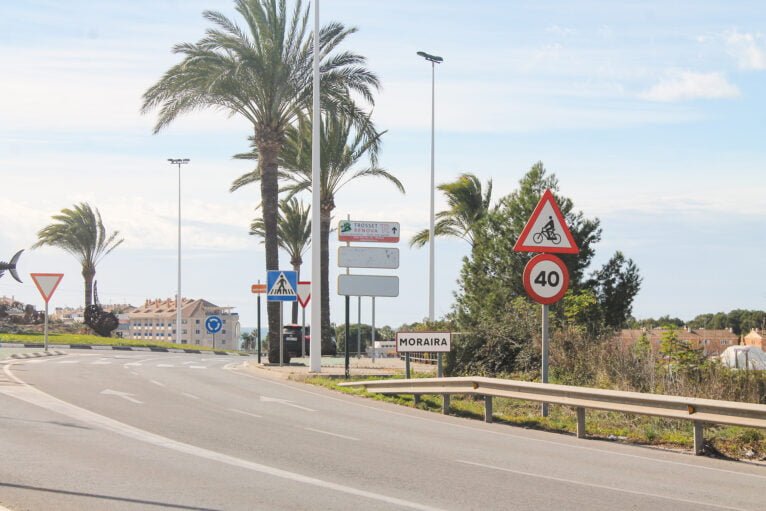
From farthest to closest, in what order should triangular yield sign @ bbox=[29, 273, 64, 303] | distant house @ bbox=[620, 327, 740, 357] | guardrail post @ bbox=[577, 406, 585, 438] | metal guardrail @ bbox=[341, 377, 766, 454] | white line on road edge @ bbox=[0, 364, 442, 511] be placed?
triangular yield sign @ bbox=[29, 273, 64, 303], distant house @ bbox=[620, 327, 740, 357], guardrail post @ bbox=[577, 406, 585, 438], metal guardrail @ bbox=[341, 377, 766, 454], white line on road edge @ bbox=[0, 364, 442, 511]

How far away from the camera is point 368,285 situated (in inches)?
993

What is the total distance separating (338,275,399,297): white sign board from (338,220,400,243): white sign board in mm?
1173

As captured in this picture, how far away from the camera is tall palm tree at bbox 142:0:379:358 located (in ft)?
104

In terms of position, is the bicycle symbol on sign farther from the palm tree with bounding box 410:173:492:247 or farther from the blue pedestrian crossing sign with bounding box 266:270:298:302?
the palm tree with bounding box 410:173:492:247

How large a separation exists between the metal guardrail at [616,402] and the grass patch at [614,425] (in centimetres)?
41

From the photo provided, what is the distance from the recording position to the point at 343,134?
135ft

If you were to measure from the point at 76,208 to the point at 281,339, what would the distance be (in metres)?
37.4

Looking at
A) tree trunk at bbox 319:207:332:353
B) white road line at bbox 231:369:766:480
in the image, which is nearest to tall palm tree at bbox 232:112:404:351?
tree trunk at bbox 319:207:332:353

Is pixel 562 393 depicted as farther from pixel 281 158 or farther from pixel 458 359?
pixel 281 158

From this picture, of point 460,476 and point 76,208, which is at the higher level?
point 76,208

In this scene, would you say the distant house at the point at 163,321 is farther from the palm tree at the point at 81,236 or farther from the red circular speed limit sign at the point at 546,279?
the red circular speed limit sign at the point at 546,279

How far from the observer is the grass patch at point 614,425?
1319 cm

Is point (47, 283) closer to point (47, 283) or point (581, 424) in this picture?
point (47, 283)

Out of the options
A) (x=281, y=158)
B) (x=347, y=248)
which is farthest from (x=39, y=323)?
(x=347, y=248)
